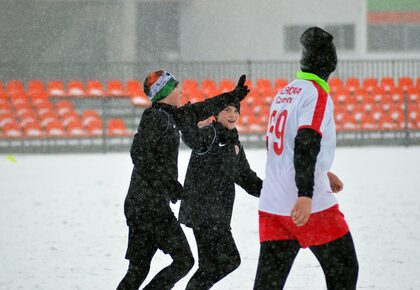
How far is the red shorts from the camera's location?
3568 mm

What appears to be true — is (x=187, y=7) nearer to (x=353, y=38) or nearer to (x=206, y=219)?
(x=353, y=38)

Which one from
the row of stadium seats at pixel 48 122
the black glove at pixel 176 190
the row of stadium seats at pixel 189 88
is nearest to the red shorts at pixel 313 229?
the black glove at pixel 176 190

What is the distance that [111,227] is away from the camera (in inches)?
332

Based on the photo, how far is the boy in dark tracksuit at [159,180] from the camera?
14.4 feet

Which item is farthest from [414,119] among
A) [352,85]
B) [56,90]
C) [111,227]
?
[111,227]

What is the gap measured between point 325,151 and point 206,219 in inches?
45.6

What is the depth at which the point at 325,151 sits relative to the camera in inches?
141

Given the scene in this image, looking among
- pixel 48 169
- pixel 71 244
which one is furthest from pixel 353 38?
pixel 71 244

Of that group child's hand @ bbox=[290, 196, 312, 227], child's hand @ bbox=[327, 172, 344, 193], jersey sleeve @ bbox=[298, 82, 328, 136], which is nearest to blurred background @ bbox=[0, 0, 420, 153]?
child's hand @ bbox=[327, 172, 344, 193]

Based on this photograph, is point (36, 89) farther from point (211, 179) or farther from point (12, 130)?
point (211, 179)

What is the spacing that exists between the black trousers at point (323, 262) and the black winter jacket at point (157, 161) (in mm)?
918

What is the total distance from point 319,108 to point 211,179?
122 cm

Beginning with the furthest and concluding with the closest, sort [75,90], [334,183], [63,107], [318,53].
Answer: [75,90], [63,107], [334,183], [318,53]

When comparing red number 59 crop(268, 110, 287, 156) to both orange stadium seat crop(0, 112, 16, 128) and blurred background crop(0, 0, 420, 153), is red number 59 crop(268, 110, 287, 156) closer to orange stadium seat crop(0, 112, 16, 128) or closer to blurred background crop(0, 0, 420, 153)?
orange stadium seat crop(0, 112, 16, 128)
